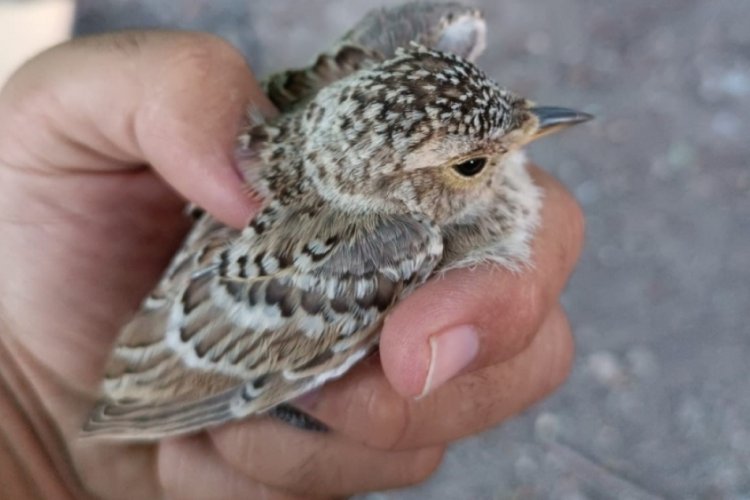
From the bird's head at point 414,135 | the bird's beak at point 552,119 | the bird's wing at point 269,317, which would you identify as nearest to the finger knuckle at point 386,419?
the bird's wing at point 269,317

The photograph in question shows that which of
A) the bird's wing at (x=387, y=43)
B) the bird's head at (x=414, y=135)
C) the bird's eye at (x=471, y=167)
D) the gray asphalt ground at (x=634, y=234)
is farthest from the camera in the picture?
the gray asphalt ground at (x=634, y=234)

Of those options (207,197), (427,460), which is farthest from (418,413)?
(207,197)

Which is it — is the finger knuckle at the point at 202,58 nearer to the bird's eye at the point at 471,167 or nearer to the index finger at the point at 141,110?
the index finger at the point at 141,110

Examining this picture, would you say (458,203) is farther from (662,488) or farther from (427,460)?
(662,488)

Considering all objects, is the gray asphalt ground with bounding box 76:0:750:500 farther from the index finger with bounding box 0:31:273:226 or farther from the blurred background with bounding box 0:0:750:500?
the index finger with bounding box 0:31:273:226

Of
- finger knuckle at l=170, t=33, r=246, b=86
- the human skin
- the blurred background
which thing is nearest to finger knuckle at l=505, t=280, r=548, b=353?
the human skin

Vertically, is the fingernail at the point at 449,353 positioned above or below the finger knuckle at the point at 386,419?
above

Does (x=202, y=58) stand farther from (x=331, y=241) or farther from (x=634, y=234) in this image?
(x=634, y=234)
